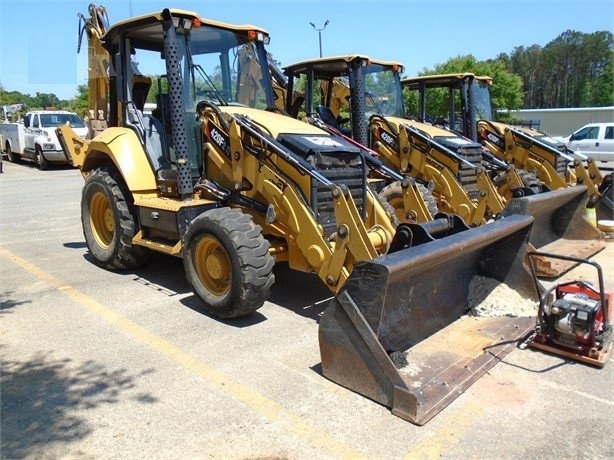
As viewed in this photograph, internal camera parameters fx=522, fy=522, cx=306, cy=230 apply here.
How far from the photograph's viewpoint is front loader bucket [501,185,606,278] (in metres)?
6.79

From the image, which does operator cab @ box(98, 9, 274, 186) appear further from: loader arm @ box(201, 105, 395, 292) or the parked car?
the parked car

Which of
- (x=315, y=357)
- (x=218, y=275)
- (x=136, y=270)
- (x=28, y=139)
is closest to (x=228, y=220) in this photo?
(x=218, y=275)

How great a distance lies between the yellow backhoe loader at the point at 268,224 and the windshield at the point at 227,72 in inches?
0.6

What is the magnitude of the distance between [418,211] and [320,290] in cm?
191

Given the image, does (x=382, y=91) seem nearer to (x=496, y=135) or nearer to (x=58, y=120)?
(x=496, y=135)

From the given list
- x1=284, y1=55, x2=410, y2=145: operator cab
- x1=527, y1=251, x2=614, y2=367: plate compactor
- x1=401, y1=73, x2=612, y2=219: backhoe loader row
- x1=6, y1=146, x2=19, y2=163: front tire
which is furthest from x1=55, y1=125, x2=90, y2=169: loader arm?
x1=6, y1=146, x2=19, y2=163: front tire

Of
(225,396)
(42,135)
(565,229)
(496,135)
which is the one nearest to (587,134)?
(496,135)

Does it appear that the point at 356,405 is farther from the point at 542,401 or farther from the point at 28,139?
the point at 28,139

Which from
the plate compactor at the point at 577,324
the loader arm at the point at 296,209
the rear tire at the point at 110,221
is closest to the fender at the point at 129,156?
the rear tire at the point at 110,221

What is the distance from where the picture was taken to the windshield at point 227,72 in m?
5.88

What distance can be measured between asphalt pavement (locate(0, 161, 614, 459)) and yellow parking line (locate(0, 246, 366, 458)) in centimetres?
1

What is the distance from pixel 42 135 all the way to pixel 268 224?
18254 mm

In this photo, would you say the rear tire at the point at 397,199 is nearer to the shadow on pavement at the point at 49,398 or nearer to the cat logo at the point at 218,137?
the cat logo at the point at 218,137

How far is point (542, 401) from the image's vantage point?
143 inches
